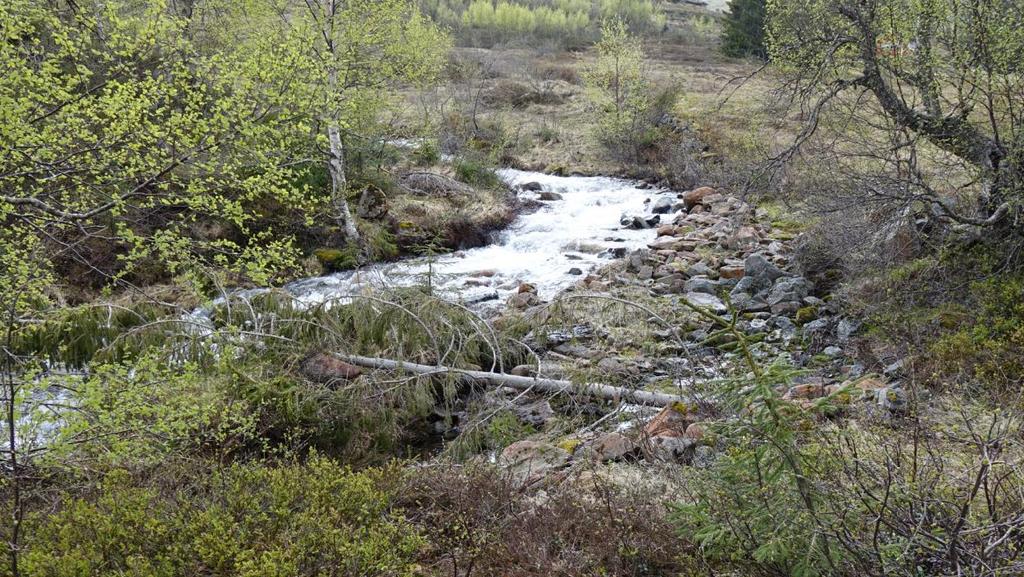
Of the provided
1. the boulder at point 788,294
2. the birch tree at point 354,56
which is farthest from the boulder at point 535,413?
the birch tree at point 354,56

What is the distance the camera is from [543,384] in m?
6.30

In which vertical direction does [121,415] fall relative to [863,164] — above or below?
below

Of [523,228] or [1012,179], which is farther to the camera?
[523,228]

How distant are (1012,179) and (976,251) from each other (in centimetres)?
87

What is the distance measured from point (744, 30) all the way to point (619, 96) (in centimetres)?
1968

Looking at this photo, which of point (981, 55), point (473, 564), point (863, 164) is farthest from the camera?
point (863, 164)

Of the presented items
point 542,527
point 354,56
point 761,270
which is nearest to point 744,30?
point 354,56

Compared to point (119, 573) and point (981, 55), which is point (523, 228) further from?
point (119, 573)

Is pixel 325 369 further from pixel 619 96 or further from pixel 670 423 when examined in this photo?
pixel 619 96

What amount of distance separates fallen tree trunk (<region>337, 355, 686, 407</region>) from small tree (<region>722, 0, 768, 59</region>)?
1289 inches

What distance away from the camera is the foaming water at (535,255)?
9.34 metres

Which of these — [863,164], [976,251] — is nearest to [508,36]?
[863,164]

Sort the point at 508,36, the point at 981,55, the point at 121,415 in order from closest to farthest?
1. the point at 121,415
2. the point at 981,55
3. the point at 508,36

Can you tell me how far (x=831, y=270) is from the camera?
28.1ft
